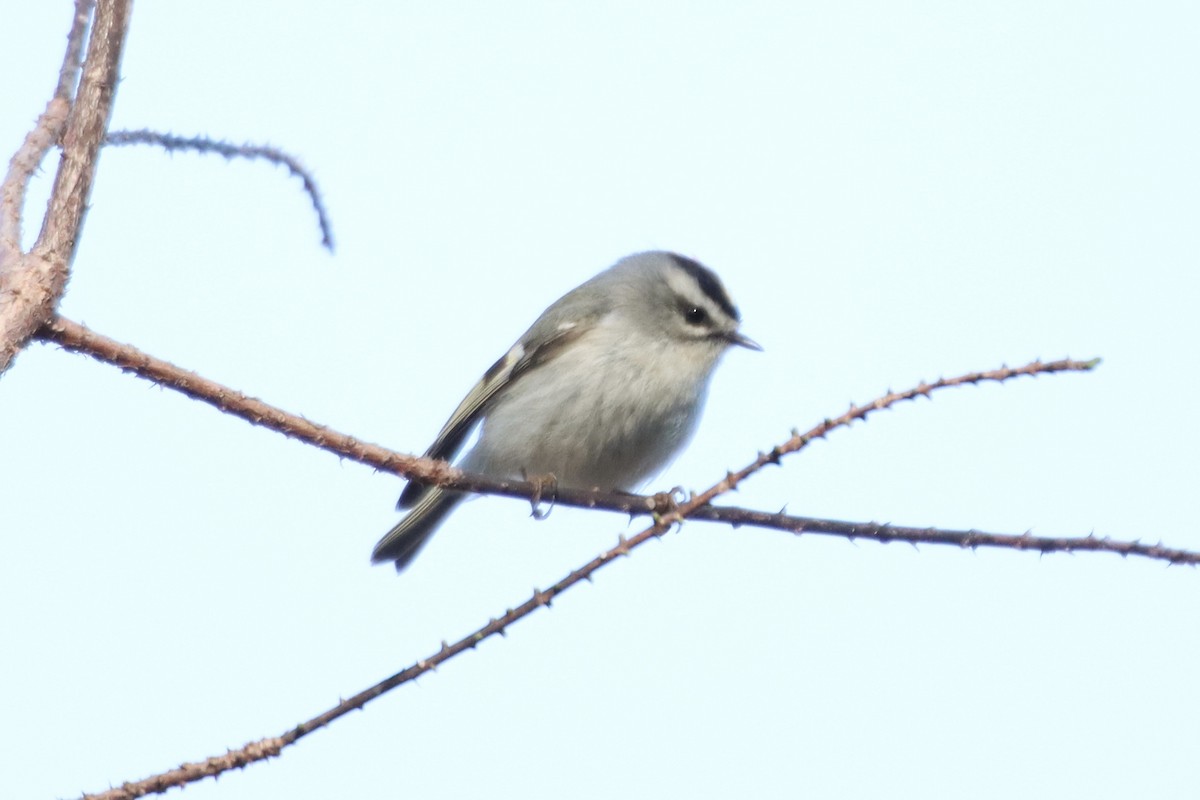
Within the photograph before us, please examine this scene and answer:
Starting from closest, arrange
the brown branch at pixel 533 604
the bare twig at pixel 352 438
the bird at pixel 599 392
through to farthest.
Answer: the brown branch at pixel 533 604, the bare twig at pixel 352 438, the bird at pixel 599 392

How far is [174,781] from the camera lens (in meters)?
1.65

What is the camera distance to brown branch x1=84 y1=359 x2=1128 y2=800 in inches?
64.7

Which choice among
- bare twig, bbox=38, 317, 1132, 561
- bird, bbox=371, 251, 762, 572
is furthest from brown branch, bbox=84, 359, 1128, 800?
bird, bbox=371, 251, 762, 572

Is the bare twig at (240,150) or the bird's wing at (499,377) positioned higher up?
the bird's wing at (499,377)

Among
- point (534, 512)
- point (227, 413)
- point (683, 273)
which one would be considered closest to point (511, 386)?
point (683, 273)

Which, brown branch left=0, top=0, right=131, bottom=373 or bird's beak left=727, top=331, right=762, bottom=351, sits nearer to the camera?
brown branch left=0, top=0, right=131, bottom=373

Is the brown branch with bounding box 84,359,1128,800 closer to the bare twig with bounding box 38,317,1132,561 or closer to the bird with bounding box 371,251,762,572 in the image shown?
the bare twig with bounding box 38,317,1132,561

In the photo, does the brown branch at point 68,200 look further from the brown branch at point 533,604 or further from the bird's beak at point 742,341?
the bird's beak at point 742,341

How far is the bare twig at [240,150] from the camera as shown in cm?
219

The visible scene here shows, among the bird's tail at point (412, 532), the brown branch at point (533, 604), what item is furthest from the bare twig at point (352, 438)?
the bird's tail at point (412, 532)

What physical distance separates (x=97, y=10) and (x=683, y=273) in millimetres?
3179

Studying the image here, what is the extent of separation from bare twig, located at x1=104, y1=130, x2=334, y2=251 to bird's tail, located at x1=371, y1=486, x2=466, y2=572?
7.60 ft

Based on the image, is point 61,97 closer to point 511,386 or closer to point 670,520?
point 670,520

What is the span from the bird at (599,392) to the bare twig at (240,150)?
177cm
